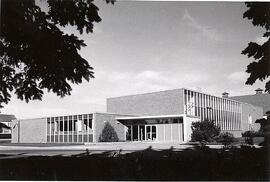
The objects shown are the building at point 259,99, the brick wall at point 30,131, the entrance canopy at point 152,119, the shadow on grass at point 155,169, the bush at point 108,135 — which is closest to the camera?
the shadow on grass at point 155,169

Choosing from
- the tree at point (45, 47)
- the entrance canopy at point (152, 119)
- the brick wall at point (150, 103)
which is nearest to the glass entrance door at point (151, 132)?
the entrance canopy at point (152, 119)

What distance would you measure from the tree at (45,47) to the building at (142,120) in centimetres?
2497

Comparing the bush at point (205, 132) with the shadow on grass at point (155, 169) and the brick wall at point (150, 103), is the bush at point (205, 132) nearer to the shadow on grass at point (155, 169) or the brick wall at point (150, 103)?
the brick wall at point (150, 103)

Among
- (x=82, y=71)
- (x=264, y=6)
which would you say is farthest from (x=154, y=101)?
(x=264, y=6)

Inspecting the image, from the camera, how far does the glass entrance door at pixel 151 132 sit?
3931 cm

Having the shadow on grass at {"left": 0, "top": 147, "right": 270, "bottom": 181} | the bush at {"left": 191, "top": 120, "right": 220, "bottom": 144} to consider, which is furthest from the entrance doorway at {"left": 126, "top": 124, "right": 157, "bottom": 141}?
the shadow on grass at {"left": 0, "top": 147, "right": 270, "bottom": 181}

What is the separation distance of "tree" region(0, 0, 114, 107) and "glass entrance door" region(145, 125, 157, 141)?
94.5ft

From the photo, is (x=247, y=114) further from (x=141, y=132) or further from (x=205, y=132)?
(x=205, y=132)

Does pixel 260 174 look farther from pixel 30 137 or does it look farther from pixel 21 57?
pixel 30 137

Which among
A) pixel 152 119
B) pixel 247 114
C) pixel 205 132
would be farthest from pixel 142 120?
pixel 247 114

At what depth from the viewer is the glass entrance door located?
39.3 m

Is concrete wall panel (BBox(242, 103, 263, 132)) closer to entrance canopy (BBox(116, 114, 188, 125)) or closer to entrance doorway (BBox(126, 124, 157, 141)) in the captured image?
entrance doorway (BBox(126, 124, 157, 141))

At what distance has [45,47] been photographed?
10.0 meters

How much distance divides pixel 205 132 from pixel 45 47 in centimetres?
2458
